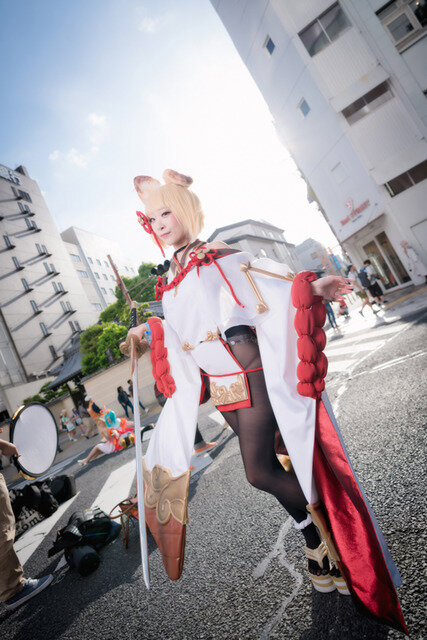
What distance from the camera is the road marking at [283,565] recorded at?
147 centimetres

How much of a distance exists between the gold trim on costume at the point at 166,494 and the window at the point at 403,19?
17.8 meters

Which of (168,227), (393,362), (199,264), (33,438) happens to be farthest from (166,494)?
(393,362)

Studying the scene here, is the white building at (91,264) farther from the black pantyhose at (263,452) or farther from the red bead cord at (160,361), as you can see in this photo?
the black pantyhose at (263,452)

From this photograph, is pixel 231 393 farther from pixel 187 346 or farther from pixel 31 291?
pixel 31 291

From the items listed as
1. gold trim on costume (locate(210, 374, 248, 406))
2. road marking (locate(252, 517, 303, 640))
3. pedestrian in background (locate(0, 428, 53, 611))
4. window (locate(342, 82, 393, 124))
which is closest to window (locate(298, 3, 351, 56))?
window (locate(342, 82, 393, 124))

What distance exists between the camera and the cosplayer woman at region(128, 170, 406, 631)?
4.12 ft

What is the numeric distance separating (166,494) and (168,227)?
1502 millimetres

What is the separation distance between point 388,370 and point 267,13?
18808 mm

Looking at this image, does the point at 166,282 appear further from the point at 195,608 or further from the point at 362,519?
the point at 195,608

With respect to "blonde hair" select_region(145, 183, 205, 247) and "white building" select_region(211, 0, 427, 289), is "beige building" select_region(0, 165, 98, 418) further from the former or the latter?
"blonde hair" select_region(145, 183, 205, 247)

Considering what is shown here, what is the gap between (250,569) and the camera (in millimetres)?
1879

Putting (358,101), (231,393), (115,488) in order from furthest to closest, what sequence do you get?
(358,101)
(115,488)
(231,393)

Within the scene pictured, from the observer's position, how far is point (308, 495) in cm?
130

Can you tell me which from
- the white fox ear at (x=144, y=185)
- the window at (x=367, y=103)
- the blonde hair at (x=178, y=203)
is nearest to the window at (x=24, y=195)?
the window at (x=367, y=103)
